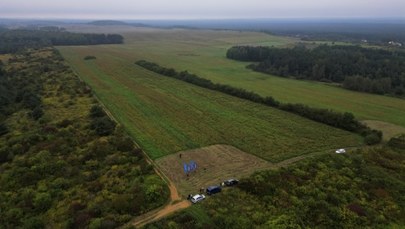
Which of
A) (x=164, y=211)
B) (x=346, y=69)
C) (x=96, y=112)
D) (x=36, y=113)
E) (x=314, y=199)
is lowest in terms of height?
(x=164, y=211)

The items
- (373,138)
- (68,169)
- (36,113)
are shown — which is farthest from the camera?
(36,113)

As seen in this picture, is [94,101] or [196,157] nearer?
[196,157]

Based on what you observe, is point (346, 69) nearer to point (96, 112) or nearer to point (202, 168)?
point (96, 112)

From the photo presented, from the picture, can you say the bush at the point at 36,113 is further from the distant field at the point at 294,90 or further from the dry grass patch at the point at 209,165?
the distant field at the point at 294,90

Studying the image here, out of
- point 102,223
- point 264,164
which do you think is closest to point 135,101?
point 264,164

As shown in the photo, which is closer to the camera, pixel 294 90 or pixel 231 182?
pixel 231 182

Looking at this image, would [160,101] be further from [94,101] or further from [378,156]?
[378,156]

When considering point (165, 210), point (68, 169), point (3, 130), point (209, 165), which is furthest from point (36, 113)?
point (165, 210)

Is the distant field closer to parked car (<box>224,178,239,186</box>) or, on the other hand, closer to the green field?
the green field
